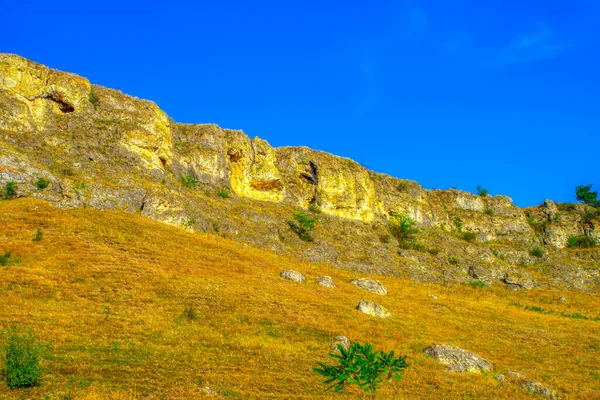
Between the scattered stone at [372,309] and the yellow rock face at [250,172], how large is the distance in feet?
166

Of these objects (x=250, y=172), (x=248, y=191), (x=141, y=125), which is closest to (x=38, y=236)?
(x=141, y=125)

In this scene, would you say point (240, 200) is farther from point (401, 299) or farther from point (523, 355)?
point (523, 355)

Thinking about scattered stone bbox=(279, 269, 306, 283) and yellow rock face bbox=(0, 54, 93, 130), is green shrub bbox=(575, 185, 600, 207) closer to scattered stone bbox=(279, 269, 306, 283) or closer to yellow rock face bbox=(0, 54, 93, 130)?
scattered stone bbox=(279, 269, 306, 283)

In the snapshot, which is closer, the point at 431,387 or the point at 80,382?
the point at 80,382

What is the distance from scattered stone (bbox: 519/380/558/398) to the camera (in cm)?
2386

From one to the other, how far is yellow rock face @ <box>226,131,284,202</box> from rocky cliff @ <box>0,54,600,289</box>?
23 cm

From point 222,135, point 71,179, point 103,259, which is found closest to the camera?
point 103,259

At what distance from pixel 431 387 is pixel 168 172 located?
58.8 meters

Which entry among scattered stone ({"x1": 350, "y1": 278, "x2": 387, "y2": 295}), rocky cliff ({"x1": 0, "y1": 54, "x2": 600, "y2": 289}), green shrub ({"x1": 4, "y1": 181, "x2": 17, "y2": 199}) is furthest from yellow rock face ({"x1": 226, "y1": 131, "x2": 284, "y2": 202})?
green shrub ({"x1": 4, "y1": 181, "x2": 17, "y2": 199})

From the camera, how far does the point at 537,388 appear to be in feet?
79.9

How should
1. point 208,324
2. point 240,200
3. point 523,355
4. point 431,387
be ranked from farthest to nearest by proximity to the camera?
1. point 240,200
2. point 523,355
3. point 208,324
4. point 431,387

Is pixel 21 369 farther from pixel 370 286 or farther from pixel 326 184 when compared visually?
pixel 326 184

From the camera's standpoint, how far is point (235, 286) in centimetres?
3741

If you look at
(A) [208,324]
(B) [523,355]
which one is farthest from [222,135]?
(B) [523,355]
